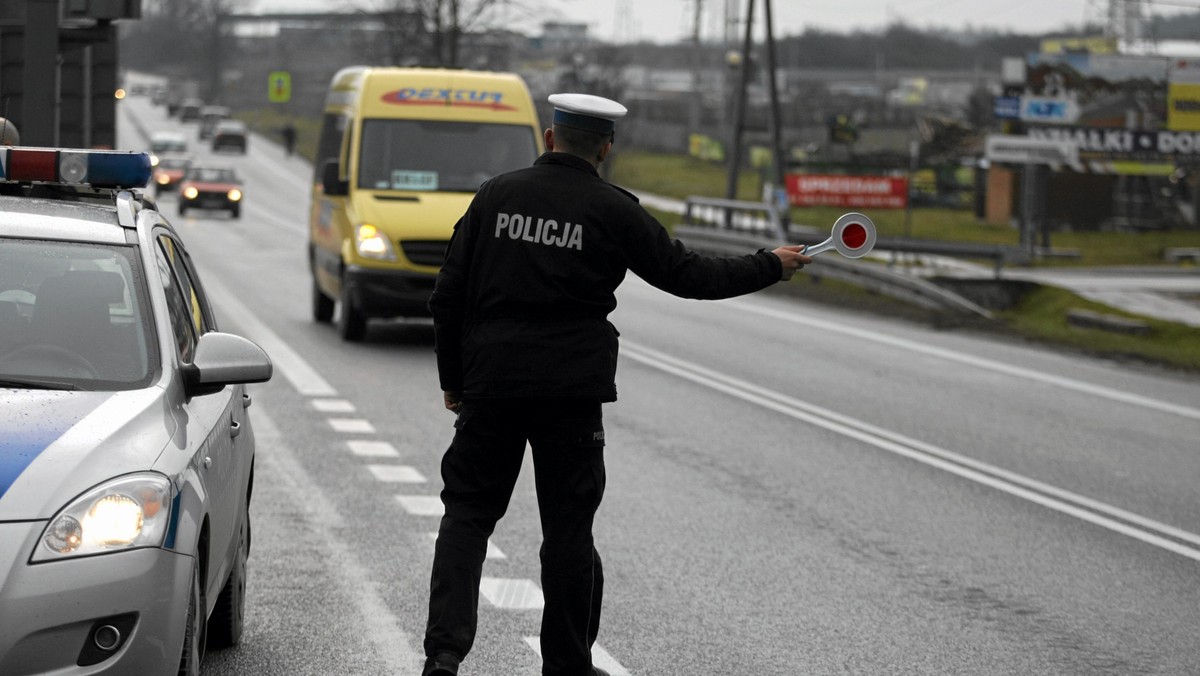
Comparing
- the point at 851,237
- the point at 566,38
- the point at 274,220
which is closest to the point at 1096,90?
the point at 274,220

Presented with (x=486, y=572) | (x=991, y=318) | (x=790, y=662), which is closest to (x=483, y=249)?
(x=790, y=662)

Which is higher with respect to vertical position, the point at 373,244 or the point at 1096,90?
the point at 1096,90

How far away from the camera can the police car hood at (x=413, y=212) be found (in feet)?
54.9

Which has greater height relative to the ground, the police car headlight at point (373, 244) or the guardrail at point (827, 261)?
the police car headlight at point (373, 244)

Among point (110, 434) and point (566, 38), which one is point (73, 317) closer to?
point (110, 434)

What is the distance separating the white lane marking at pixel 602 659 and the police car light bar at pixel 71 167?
2.05m

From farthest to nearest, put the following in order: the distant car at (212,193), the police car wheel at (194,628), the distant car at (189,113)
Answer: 1. the distant car at (189,113)
2. the distant car at (212,193)
3. the police car wheel at (194,628)

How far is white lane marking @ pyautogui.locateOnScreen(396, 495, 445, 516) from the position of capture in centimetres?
890

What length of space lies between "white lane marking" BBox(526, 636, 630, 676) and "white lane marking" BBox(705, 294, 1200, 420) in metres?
8.86

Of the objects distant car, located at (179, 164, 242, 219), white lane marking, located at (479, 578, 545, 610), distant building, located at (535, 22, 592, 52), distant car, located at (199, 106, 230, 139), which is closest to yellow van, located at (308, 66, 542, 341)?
white lane marking, located at (479, 578, 545, 610)

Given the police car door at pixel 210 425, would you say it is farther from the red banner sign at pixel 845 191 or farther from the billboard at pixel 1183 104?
the billboard at pixel 1183 104

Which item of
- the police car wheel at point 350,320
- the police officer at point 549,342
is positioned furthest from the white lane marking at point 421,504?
the police car wheel at point 350,320

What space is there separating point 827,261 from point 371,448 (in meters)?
17.3

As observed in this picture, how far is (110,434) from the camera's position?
4.65m
